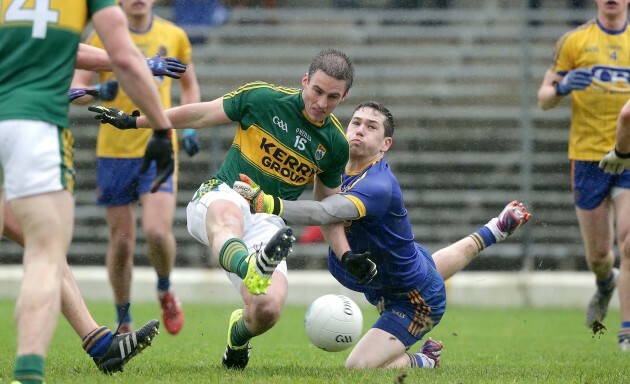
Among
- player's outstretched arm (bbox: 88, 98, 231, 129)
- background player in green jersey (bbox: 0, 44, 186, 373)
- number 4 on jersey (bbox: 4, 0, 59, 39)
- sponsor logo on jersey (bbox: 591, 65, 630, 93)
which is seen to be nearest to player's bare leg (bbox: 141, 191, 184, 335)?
player's outstretched arm (bbox: 88, 98, 231, 129)

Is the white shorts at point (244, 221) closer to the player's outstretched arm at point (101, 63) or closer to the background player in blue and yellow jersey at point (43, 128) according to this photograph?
the player's outstretched arm at point (101, 63)

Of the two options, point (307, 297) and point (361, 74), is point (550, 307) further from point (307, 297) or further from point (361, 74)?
point (361, 74)

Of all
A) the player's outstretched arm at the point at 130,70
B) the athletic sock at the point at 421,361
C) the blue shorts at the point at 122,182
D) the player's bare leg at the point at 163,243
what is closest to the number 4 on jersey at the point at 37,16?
the player's outstretched arm at the point at 130,70

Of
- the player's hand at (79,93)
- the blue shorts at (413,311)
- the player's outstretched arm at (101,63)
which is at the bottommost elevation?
the blue shorts at (413,311)

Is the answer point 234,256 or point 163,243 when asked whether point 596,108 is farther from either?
point 234,256

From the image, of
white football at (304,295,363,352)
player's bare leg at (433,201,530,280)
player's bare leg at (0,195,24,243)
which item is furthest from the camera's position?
player's bare leg at (433,201,530,280)

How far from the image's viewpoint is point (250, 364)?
7031mm

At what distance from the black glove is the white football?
1.08 feet

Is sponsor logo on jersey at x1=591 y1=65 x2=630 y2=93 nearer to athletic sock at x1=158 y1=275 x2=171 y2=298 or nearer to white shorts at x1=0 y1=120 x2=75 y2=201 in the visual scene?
athletic sock at x1=158 y1=275 x2=171 y2=298

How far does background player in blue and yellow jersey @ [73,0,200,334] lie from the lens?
9383mm

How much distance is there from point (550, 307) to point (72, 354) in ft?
24.9

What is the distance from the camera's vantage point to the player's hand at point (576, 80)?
912cm

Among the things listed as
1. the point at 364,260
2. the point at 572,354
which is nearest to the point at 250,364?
the point at 364,260

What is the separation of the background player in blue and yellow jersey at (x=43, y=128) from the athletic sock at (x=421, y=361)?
116 inches
